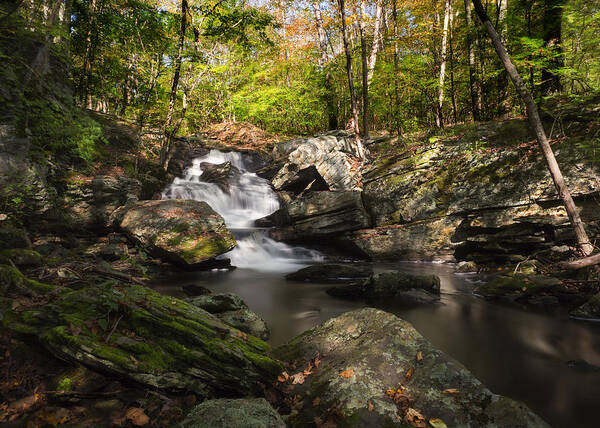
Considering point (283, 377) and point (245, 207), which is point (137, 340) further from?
point (245, 207)

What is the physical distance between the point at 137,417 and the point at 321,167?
13.8 meters

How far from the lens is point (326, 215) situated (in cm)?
1207

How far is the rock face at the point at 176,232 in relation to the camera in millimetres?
9094

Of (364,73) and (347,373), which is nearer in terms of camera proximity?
(347,373)

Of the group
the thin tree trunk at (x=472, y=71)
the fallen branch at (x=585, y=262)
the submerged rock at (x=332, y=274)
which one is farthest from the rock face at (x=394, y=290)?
the thin tree trunk at (x=472, y=71)

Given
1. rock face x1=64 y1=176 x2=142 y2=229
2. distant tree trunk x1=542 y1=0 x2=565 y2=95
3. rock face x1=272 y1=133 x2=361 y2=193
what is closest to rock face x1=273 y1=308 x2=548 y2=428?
rock face x1=64 y1=176 x2=142 y2=229

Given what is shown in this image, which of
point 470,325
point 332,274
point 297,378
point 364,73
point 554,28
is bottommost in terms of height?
point 470,325

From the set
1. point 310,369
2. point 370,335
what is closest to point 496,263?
point 370,335

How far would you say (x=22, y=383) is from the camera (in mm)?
2395

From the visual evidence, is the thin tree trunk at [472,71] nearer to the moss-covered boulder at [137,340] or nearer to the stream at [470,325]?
the stream at [470,325]

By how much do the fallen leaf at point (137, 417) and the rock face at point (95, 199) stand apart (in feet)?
28.7

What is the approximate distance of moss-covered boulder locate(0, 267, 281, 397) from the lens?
2.49 m

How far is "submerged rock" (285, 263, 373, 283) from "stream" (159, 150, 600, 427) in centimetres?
55

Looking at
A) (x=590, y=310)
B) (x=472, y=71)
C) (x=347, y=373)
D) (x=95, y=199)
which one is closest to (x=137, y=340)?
(x=347, y=373)
